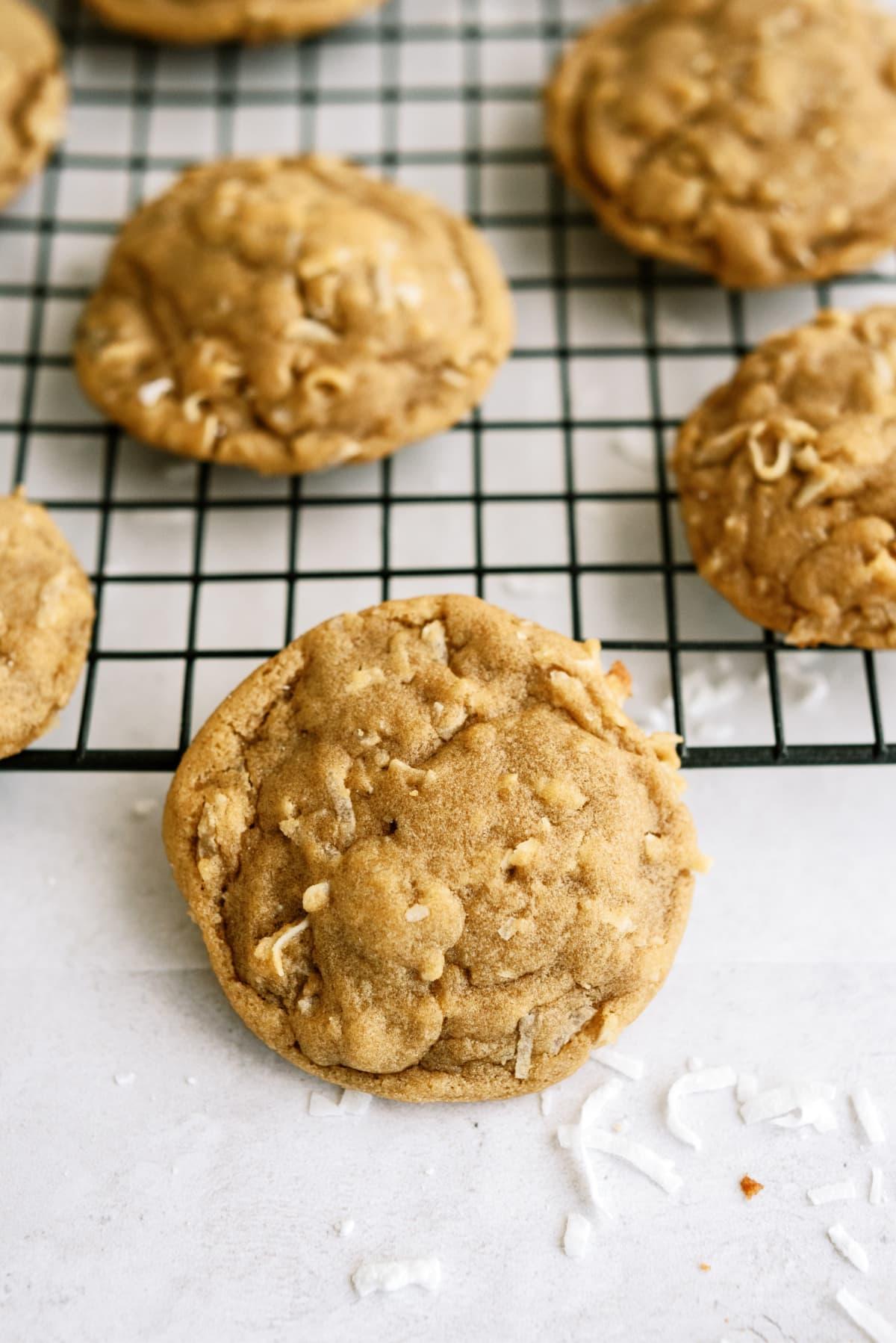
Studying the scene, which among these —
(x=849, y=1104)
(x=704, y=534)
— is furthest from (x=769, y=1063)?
(x=704, y=534)

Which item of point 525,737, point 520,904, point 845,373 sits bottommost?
point 520,904

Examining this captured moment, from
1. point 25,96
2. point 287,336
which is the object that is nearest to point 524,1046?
point 287,336

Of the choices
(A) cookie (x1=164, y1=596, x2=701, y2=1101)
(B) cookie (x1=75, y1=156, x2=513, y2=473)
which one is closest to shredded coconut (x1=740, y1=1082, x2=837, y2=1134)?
(A) cookie (x1=164, y1=596, x2=701, y2=1101)

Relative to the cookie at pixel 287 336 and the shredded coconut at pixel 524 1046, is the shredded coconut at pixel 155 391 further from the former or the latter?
the shredded coconut at pixel 524 1046

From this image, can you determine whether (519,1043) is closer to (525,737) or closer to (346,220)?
(525,737)

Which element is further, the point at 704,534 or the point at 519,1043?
the point at 704,534

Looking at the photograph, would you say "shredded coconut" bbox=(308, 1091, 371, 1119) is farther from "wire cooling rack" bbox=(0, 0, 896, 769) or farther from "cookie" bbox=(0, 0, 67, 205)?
"cookie" bbox=(0, 0, 67, 205)

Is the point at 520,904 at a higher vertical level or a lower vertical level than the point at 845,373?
Result: lower
